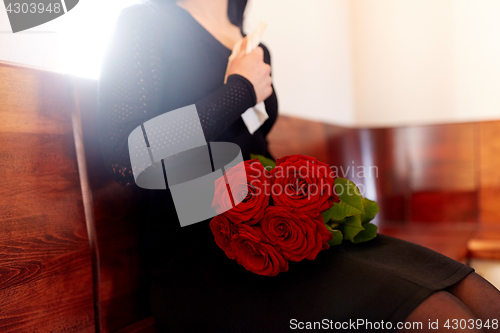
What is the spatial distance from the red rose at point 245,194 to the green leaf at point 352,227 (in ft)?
0.61

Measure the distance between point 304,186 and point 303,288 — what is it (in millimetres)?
160

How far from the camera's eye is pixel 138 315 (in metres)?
0.74

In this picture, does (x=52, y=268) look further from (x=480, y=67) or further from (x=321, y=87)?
(x=480, y=67)

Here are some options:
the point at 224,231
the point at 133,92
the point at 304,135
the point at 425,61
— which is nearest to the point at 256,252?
the point at 224,231

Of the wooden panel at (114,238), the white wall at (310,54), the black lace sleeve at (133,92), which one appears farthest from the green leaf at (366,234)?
the white wall at (310,54)

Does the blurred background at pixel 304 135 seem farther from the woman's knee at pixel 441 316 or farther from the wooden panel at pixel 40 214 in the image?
the woman's knee at pixel 441 316

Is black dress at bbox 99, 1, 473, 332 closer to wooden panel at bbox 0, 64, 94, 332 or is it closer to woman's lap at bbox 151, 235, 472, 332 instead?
woman's lap at bbox 151, 235, 472, 332

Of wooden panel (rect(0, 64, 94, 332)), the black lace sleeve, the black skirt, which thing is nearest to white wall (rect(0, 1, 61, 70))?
wooden panel (rect(0, 64, 94, 332))

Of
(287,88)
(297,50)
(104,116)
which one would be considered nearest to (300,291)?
(104,116)

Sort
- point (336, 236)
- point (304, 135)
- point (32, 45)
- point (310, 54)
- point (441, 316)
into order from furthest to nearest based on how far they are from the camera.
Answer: point (310, 54), point (304, 135), point (32, 45), point (336, 236), point (441, 316)

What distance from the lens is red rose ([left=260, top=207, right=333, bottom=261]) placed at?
18.6 inches

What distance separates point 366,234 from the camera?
0.62m

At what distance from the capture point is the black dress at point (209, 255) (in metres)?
0.47

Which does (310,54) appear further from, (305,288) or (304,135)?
(305,288)
